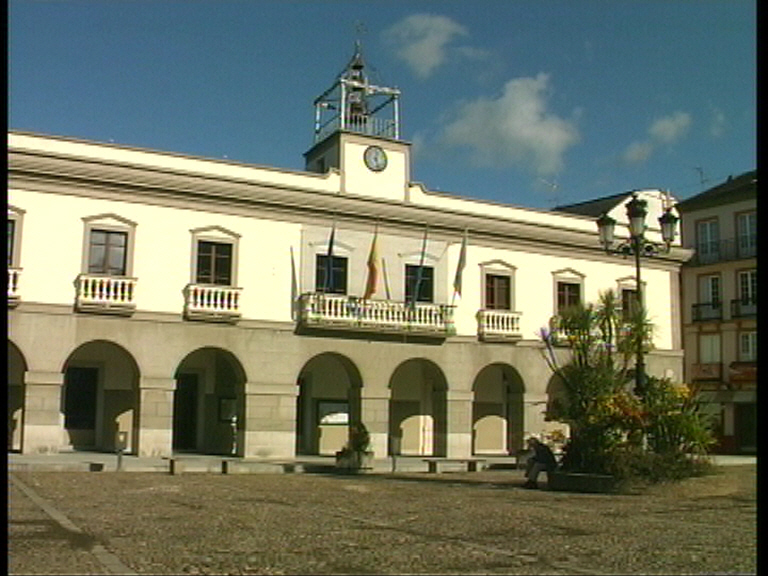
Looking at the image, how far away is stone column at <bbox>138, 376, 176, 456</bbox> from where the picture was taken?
24.9 metres

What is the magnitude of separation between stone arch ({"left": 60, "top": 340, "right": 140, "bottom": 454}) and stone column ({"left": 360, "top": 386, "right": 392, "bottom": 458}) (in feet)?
22.0

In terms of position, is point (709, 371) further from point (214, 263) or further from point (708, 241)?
point (214, 263)

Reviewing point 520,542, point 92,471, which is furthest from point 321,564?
point 92,471

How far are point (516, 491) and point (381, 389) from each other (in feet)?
38.7

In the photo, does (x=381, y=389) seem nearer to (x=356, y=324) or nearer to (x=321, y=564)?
(x=356, y=324)

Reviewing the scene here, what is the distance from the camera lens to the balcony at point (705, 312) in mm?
36531

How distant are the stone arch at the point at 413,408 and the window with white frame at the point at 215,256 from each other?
6.66 meters

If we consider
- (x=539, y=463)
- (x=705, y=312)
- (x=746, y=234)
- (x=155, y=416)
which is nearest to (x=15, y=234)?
(x=155, y=416)

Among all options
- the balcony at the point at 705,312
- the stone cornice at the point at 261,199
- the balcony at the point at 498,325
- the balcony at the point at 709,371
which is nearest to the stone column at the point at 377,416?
the balcony at the point at 498,325

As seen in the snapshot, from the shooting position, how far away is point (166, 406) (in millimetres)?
25281

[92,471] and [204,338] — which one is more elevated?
[204,338]

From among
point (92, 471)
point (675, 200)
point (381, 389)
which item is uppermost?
point (675, 200)

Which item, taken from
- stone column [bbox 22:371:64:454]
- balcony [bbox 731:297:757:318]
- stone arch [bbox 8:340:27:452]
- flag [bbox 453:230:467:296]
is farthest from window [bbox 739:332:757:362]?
stone arch [bbox 8:340:27:452]

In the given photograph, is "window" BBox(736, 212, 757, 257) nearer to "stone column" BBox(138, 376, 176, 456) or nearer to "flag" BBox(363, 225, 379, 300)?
"flag" BBox(363, 225, 379, 300)
